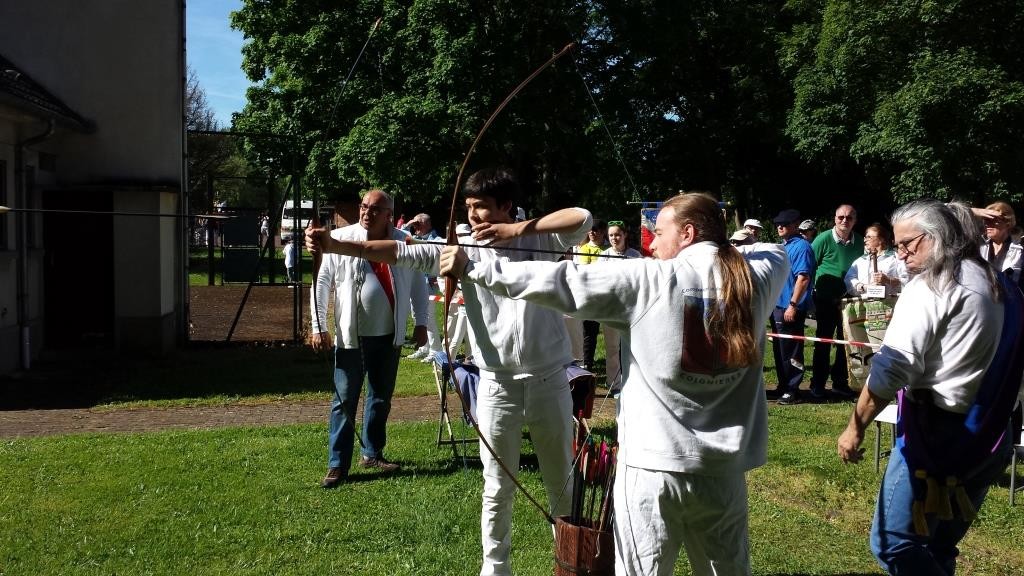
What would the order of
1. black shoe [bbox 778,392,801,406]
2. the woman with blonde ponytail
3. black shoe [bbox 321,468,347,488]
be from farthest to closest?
black shoe [bbox 778,392,801,406] → black shoe [bbox 321,468,347,488] → the woman with blonde ponytail

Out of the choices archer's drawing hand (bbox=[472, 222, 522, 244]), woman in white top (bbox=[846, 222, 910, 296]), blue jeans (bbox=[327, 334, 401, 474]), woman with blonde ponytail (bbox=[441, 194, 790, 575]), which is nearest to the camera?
woman with blonde ponytail (bbox=[441, 194, 790, 575])

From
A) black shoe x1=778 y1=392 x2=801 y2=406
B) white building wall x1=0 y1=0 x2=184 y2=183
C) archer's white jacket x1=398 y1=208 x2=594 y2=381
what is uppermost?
white building wall x1=0 y1=0 x2=184 y2=183

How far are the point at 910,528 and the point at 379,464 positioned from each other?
153 inches

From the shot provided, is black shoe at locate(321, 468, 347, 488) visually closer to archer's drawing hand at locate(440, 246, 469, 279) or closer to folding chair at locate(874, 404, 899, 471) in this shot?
archer's drawing hand at locate(440, 246, 469, 279)

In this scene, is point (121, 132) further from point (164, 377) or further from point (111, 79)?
point (164, 377)

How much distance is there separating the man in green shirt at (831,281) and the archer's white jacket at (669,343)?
6796 mm

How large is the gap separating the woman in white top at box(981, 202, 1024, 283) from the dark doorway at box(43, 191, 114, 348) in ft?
34.3

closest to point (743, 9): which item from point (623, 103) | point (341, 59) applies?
point (623, 103)

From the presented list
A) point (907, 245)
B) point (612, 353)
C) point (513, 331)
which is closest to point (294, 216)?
point (612, 353)

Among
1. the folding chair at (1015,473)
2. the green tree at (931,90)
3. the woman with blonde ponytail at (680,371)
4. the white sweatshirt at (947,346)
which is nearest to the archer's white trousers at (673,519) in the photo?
the woman with blonde ponytail at (680,371)

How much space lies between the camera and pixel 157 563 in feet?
14.8

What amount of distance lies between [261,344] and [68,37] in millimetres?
4974

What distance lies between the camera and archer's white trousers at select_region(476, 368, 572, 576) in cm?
387

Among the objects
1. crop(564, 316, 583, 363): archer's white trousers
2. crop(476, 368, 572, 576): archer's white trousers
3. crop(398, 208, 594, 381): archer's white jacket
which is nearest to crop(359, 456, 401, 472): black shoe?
crop(476, 368, 572, 576): archer's white trousers
